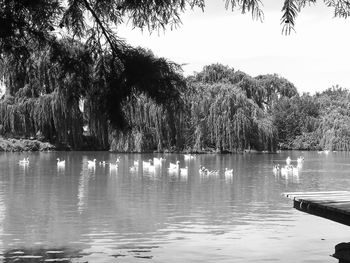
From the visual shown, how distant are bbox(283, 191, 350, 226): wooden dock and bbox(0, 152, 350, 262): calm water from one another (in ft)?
5.99

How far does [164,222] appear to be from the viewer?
37.5ft

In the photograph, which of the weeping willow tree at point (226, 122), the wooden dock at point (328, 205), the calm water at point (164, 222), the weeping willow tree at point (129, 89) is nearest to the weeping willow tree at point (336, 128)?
the weeping willow tree at point (226, 122)

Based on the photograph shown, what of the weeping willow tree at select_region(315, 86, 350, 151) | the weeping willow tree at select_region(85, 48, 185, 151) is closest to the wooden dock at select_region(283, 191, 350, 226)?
the weeping willow tree at select_region(85, 48, 185, 151)

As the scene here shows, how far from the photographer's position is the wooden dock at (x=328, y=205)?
5035mm

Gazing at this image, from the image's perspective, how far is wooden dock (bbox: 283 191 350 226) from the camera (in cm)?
504

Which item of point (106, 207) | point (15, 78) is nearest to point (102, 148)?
point (106, 207)

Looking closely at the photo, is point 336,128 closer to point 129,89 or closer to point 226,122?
point 226,122

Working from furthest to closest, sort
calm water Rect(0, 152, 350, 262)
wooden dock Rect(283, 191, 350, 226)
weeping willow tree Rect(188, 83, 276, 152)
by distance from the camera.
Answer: weeping willow tree Rect(188, 83, 276, 152)
calm water Rect(0, 152, 350, 262)
wooden dock Rect(283, 191, 350, 226)

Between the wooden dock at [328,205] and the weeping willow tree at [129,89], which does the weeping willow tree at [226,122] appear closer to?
the wooden dock at [328,205]

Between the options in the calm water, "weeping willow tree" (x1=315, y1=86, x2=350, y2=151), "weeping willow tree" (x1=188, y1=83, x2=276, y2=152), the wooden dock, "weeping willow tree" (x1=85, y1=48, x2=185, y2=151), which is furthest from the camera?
"weeping willow tree" (x1=315, y1=86, x2=350, y2=151)

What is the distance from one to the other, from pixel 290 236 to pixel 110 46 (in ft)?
22.1

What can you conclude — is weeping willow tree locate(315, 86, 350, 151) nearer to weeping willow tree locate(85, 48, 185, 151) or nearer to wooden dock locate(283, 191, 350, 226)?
wooden dock locate(283, 191, 350, 226)

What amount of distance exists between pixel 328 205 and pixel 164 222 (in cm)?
641

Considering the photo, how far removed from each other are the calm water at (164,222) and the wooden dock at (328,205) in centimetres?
183
